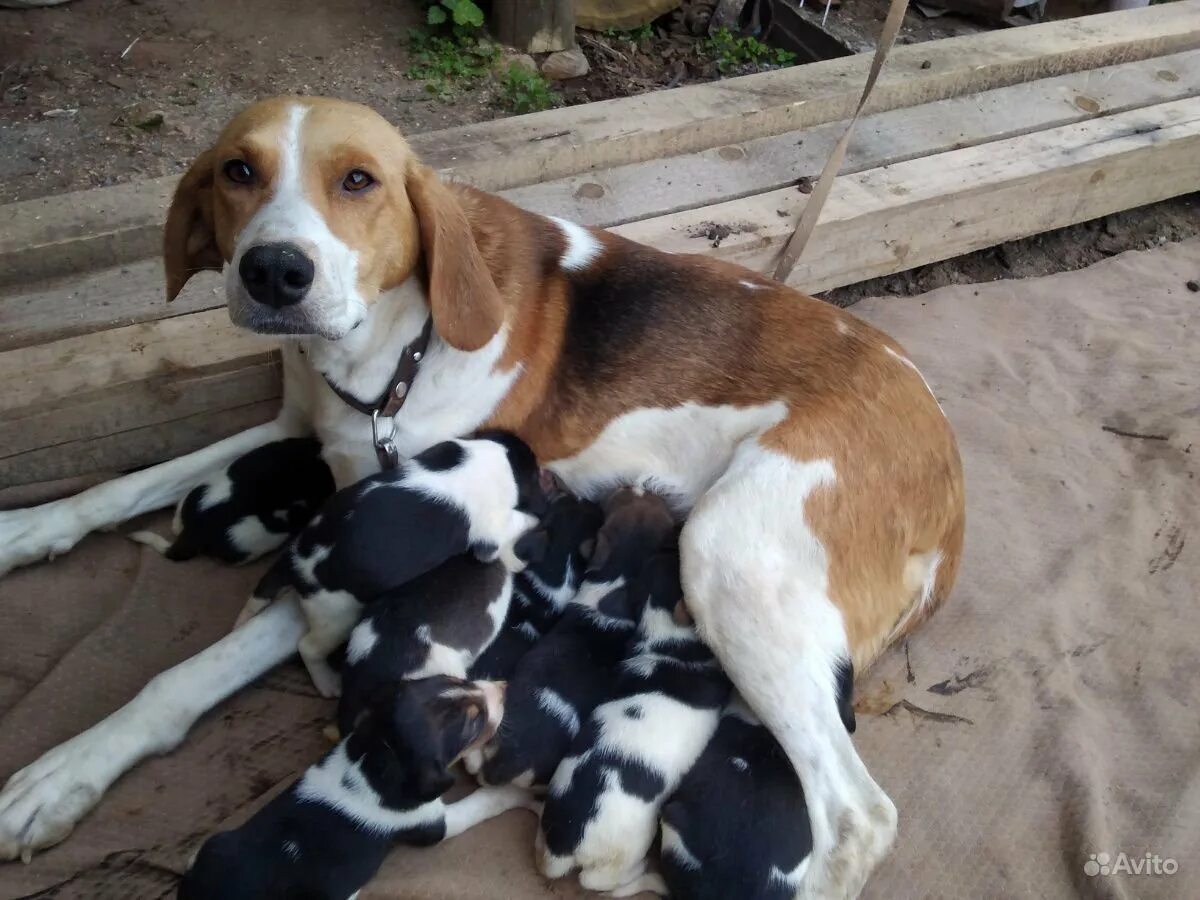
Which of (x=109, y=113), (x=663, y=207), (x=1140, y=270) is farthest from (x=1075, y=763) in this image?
(x=109, y=113)

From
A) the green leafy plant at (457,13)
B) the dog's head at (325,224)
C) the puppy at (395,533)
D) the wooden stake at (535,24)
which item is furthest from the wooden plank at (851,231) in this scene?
the green leafy plant at (457,13)

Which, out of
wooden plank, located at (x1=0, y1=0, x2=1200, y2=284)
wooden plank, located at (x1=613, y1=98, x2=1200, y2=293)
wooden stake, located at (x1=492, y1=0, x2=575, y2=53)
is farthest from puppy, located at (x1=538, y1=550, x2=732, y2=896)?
wooden stake, located at (x1=492, y1=0, x2=575, y2=53)

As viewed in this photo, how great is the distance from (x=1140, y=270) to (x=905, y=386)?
2580mm

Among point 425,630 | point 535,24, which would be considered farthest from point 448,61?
point 425,630

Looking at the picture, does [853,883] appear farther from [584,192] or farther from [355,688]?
[584,192]

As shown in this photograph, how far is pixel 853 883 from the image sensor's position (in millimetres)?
2355

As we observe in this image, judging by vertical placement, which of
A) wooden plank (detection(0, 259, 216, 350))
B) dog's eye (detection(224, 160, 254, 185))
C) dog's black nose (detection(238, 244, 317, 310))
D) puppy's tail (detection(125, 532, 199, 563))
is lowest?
puppy's tail (detection(125, 532, 199, 563))

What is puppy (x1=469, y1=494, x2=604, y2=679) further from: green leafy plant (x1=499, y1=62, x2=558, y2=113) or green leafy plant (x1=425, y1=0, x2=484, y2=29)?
green leafy plant (x1=425, y1=0, x2=484, y2=29)

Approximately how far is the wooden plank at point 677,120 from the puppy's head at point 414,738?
204 cm

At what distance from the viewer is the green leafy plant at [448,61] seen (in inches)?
217

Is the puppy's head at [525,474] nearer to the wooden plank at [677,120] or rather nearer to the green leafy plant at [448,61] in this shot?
the wooden plank at [677,120]

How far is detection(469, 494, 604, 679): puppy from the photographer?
2.85m

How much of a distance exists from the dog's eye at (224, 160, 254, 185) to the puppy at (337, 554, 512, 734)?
107 cm

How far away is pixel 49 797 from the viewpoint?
2.39 meters
